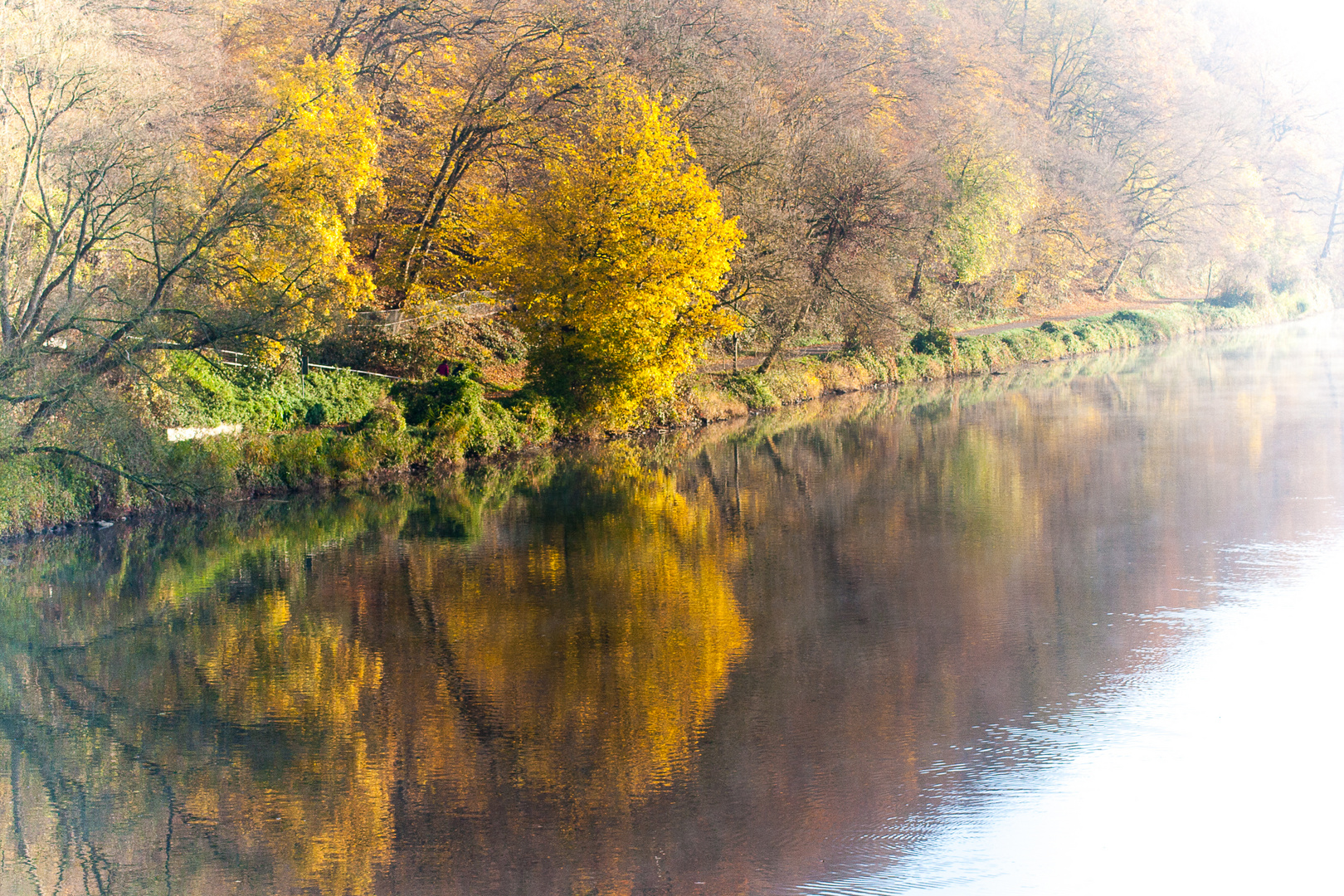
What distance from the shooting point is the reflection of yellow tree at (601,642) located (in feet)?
33.3

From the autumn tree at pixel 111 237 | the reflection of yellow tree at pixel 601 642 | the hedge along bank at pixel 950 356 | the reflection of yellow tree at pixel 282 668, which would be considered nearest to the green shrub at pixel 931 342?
the hedge along bank at pixel 950 356

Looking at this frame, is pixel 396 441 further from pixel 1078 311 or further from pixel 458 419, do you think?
pixel 1078 311

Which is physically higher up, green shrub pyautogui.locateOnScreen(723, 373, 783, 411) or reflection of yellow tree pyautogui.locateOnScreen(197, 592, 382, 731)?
green shrub pyautogui.locateOnScreen(723, 373, 783, 411)

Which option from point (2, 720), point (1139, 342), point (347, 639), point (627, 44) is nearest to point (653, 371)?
point (627, 44)

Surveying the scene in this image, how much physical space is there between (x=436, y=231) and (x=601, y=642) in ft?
67.5

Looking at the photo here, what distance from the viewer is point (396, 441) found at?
26.1 meters

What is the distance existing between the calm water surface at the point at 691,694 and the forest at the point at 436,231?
3.34 m

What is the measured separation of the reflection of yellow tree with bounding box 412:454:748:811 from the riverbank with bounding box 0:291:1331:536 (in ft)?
21.7

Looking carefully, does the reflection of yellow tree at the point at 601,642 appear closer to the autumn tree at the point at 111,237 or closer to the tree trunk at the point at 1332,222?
the autumn tree at the point at 111,237

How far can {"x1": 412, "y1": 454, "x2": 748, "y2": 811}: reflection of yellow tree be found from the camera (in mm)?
10156

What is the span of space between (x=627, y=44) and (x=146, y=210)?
1835cm

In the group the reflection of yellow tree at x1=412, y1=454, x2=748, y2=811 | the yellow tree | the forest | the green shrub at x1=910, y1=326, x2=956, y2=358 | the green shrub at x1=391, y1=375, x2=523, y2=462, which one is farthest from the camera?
the green shrub at x1=910, y1=326, x2=956, y2=358

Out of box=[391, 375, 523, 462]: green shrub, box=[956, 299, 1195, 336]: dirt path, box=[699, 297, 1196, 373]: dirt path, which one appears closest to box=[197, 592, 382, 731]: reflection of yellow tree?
box=[391, 375, 523, 462]: green shrub

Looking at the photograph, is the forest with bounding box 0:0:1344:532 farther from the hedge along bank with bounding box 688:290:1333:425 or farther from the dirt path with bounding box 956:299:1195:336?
the dirt path with bounding box 956:299:1195:336
